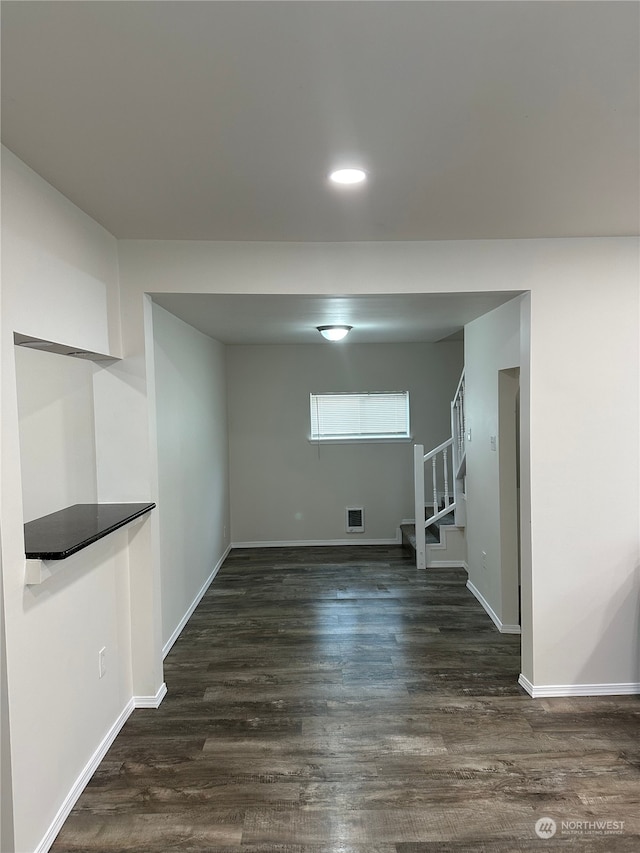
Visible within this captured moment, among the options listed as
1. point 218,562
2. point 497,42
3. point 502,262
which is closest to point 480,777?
point 502,262

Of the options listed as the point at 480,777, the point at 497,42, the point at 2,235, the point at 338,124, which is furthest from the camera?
the point at 480,777

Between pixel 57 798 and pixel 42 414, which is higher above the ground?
pixel 42 414

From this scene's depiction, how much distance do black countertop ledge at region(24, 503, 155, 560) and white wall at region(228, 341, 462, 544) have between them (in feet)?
12.6

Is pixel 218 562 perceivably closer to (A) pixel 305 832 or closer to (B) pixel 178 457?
(B) pixel 178 457

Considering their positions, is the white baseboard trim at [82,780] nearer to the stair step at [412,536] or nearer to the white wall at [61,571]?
the white wall at [61,571]

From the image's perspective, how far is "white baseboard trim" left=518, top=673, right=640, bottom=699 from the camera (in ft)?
10.6

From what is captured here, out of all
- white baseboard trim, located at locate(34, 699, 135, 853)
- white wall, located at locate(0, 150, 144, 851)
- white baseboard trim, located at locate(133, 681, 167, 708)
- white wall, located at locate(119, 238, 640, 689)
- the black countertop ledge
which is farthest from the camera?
white baseboard trim, located at locate(133, 681, 167, 708)

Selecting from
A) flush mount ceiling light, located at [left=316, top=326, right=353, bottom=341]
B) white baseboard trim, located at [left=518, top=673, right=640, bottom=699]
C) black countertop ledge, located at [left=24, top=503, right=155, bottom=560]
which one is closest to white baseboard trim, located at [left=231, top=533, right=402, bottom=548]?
flush mount ceiling light, located at [left=316, top=326, right=353, bottom=341]

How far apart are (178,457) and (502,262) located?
2.64 m

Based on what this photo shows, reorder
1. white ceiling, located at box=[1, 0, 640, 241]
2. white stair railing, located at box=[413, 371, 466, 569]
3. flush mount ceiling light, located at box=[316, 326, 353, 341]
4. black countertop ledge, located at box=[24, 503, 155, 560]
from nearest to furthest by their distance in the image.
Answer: white ceiling, located at box=[1, 0, 640, 241] → black countertop ledge, located at box=[24, 503, 155, 560] → flush mount ceiling light, located at box=[316, 326, 353, 341] → white stair railing, located at box=[413, 371, 466, 569]

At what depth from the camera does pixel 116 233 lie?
2.89 m

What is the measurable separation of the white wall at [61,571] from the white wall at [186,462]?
2.54 feet

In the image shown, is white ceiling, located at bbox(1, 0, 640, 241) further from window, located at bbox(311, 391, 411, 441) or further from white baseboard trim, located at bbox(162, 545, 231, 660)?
window, located at bbox(311, 391, 411, 441)

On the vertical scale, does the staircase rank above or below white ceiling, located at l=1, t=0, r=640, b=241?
below
